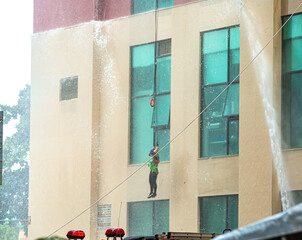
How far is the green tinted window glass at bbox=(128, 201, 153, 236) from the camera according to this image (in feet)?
65.2

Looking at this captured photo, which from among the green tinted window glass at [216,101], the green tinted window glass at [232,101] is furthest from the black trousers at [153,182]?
the green tinted window glass at [232,101]

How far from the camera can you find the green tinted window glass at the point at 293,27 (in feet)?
54.9

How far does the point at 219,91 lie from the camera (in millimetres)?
18266

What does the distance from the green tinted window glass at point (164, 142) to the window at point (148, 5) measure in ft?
10.3

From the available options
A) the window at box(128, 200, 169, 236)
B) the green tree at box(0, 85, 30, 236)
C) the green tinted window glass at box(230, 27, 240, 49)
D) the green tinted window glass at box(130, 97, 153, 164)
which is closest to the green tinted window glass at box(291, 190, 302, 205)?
the green tinted window glass at box(230, 27, 240, 49)

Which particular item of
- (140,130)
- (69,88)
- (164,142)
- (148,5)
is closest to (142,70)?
(140,130)

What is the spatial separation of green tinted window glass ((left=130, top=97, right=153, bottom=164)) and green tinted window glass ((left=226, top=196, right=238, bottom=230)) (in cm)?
323

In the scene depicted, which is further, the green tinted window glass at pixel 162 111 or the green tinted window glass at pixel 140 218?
the green tinted window glass at pixel 140 218

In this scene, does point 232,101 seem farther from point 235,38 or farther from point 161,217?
point 161,217

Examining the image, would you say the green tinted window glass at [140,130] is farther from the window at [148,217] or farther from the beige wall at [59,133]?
the beige wall at [59,133]

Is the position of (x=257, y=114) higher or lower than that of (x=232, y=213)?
higher

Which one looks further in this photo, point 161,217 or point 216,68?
point 161,217

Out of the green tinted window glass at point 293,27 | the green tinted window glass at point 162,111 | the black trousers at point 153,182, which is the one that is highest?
the green tinted window glass at point 293,27

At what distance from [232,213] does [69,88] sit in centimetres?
696
